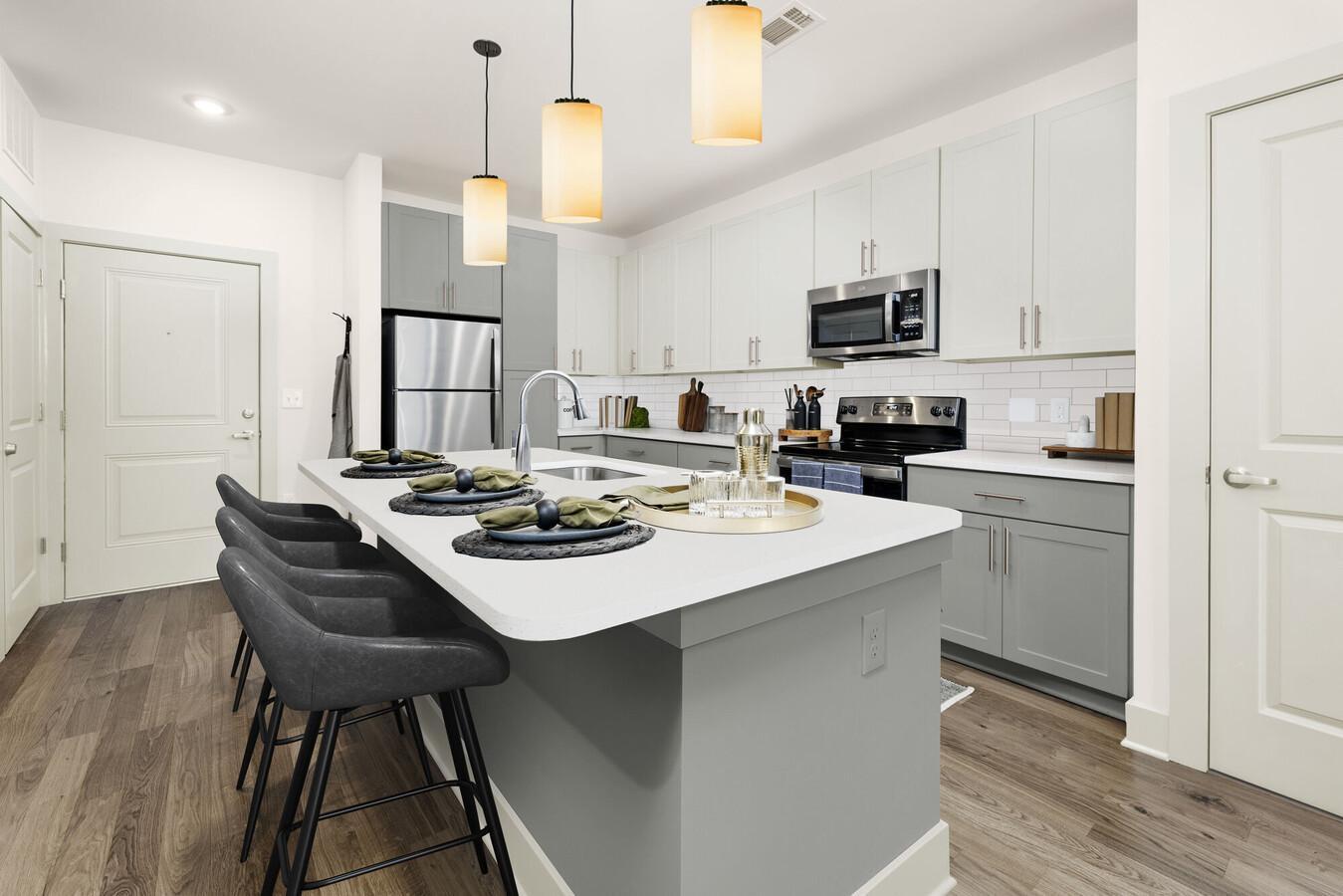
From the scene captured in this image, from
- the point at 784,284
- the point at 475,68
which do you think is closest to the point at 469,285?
the point at 475,68

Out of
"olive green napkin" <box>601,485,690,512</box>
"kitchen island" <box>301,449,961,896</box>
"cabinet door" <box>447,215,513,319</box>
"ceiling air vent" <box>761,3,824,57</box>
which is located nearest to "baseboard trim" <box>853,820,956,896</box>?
"kitchen island" <box>301,449,961,896</box>

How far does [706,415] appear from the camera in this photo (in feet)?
17.1

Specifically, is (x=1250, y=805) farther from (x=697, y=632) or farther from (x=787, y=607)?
(x=697, y=632)

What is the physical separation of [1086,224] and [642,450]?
3038 millimetres

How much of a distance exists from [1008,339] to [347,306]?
3.81 m

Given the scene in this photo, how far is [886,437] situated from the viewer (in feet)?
12.7

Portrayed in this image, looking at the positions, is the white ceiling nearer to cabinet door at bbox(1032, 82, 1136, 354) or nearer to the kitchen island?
cabinet door at bbox(1032, 82, 1136, 354)

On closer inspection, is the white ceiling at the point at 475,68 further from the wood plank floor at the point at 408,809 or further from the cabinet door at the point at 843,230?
the wood plank floor at the point at 408,809

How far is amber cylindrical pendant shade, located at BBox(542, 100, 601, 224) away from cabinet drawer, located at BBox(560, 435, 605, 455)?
11.3 ft

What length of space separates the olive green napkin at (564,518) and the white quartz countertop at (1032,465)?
1.96m

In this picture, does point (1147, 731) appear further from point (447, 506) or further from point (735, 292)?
point (735, 292)

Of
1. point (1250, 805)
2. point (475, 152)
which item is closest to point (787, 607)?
point (1250, 805)

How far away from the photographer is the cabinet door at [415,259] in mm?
4266

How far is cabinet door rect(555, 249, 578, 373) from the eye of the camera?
17.6 feet
